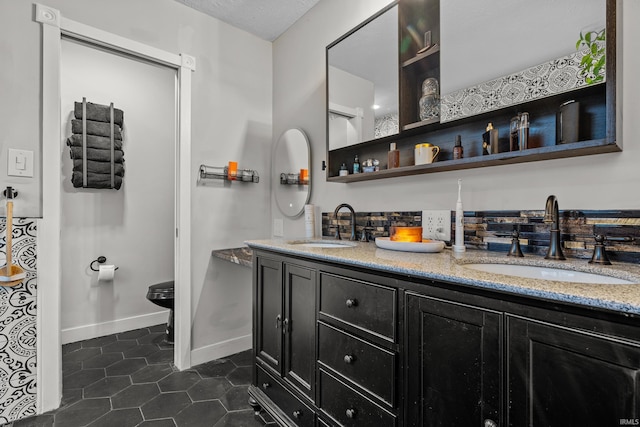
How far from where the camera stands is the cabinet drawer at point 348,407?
105cm

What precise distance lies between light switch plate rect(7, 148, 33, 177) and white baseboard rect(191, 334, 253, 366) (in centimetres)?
150

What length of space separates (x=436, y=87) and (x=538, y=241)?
2.68 ft

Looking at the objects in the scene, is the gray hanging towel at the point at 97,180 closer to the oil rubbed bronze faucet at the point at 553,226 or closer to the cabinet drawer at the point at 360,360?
the cabinet drawer at the point at 360,360

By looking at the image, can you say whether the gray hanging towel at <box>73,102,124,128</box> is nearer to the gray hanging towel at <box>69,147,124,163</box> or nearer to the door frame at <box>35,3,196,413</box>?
the gray hanging towel at <box>69,147,124,163</box>

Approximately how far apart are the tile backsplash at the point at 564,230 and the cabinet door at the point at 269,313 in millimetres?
756

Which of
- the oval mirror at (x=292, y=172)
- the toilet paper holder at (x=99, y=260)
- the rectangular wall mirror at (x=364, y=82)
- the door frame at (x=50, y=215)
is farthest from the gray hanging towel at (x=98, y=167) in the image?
the rectangular wall mirror at (x=364, y=82)

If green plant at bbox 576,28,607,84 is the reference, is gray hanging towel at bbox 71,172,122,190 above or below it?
below

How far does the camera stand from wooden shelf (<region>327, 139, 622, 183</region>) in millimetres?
989

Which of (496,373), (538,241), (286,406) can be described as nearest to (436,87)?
(538,241)

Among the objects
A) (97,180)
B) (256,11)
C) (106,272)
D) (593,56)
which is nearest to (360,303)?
(593,56)

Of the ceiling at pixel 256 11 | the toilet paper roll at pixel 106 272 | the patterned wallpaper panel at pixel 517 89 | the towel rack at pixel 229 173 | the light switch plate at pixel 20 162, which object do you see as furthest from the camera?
the toilet paper roll at pixel 106 272

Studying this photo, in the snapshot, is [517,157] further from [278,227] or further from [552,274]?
[278,227]

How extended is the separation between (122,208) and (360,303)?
2683 mm

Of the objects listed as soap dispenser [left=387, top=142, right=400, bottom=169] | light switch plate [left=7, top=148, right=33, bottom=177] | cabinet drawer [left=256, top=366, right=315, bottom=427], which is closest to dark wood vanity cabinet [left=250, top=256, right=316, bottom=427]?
cabinet drawer [left=256, top=366, right=315, bottom=427]
